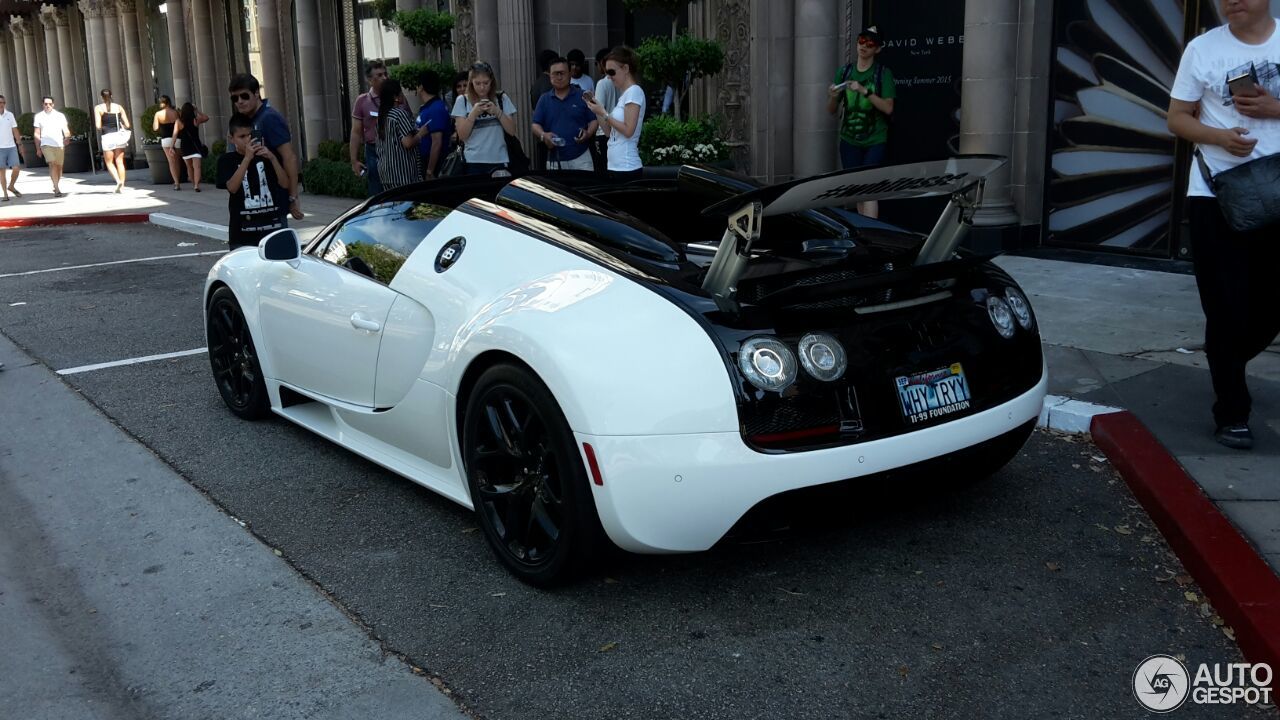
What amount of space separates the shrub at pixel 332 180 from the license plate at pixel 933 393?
16.5 m

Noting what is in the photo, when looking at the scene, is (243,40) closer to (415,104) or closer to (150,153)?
(150,153)

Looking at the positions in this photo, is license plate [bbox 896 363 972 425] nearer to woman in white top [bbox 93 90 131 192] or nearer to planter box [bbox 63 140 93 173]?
woman in white top [bbox 93 90 131 192]

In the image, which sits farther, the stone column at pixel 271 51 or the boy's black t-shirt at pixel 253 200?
the stone column at pixel 271 51

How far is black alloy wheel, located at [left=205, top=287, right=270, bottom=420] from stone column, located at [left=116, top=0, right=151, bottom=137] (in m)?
30.0

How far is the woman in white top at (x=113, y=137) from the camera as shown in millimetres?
24125

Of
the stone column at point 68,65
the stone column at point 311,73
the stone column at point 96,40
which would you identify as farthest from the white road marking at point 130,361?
the stone column at point 68,65

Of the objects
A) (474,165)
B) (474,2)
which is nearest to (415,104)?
(474,2)

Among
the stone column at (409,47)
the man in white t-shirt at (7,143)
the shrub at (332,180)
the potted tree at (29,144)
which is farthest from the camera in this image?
the potted tree at (29,144)

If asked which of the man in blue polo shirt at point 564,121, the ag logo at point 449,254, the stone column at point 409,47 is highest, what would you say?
the stone column at point 409,47

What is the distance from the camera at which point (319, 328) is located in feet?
17.0

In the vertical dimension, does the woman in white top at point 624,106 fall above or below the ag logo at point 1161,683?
above

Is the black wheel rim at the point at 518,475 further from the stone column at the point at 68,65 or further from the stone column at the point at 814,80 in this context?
the stone column at the point at 68,65

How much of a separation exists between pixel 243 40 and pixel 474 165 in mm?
21323

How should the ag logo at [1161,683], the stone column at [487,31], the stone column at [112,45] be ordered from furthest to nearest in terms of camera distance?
the stone column at [112,45], the stone column at [487,31], the ag logo at [1161,683]
